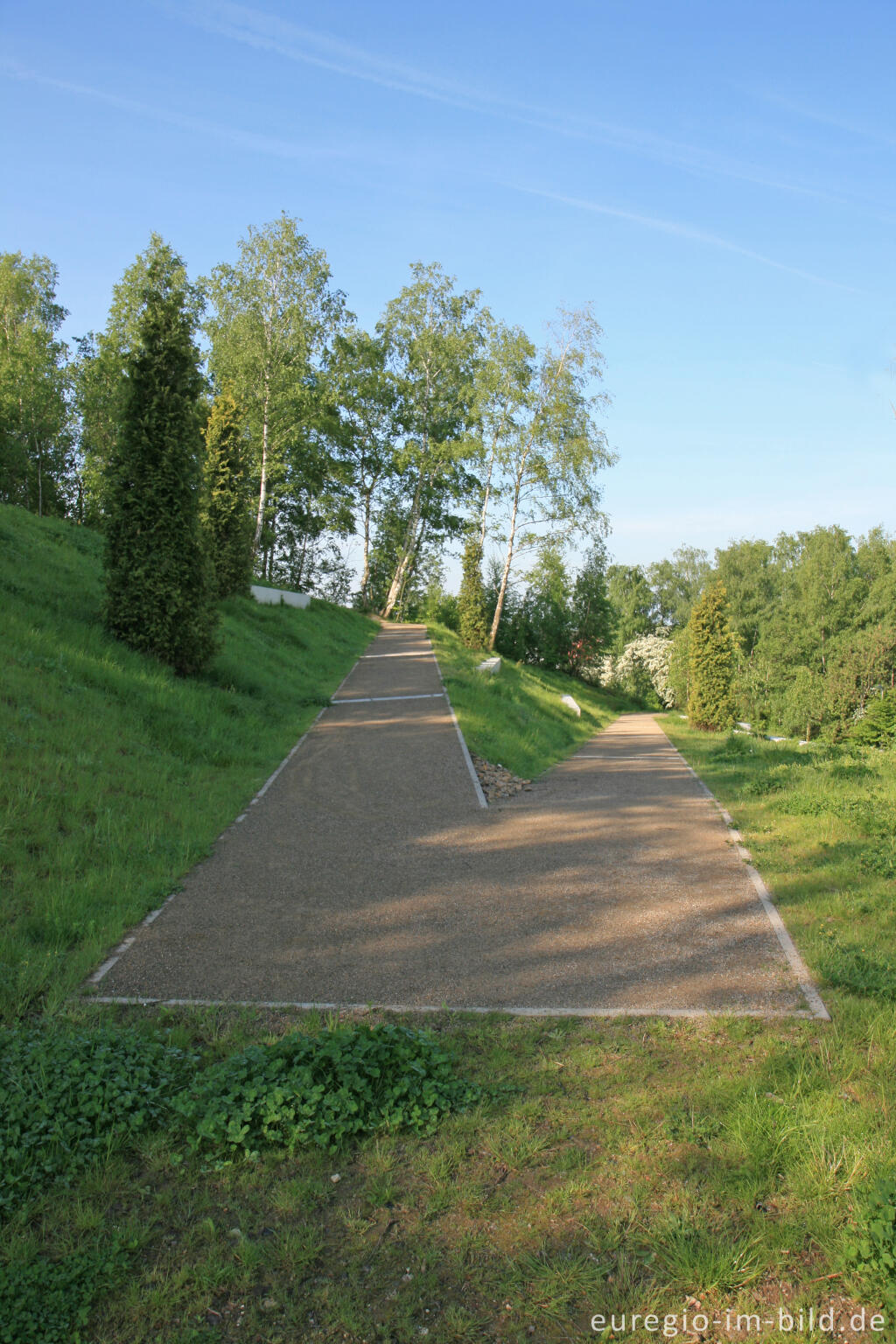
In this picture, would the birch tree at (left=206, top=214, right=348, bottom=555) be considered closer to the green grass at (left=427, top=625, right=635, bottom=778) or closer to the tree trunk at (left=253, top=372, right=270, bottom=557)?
the tree trunk at (left=253, top=372, right=270, bottom=557)

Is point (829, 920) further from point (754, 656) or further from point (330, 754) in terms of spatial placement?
point (754, 656)

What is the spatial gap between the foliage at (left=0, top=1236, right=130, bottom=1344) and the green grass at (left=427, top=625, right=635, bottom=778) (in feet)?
29.7

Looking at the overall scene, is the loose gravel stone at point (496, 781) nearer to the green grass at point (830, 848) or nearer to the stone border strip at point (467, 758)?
the stone border strip at point (467, 758)

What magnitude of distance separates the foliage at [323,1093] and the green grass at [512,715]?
26.4 ft

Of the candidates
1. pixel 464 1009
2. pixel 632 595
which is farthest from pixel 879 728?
pixel 632 595

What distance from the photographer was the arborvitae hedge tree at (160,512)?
35.9 ft

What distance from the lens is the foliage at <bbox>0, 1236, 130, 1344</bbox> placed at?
7.71 feet

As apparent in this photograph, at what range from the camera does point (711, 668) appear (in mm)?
25828

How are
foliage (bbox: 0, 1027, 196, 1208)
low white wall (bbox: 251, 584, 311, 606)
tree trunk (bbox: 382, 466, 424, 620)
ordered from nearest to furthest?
foliage (bbox: 0, 1027, 196, 1208) < low white wall (bbox: 251, 584, 311, 606) < tree trunk (bbox: 382, 466, 424, 620)

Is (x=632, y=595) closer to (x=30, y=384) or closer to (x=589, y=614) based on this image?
(x=589, y=614)

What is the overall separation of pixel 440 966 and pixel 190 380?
9.61m

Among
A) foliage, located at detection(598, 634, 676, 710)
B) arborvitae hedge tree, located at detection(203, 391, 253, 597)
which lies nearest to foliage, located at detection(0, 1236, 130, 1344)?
arborvitae hedge tree, located at detection(203, 391, 253, 597)

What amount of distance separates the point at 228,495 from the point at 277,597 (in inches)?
230

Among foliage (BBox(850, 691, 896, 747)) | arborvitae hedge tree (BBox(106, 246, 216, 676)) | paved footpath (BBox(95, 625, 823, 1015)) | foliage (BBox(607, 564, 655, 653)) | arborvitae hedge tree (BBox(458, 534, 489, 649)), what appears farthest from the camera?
foliage (BBox(607, 564, 655, 653))
